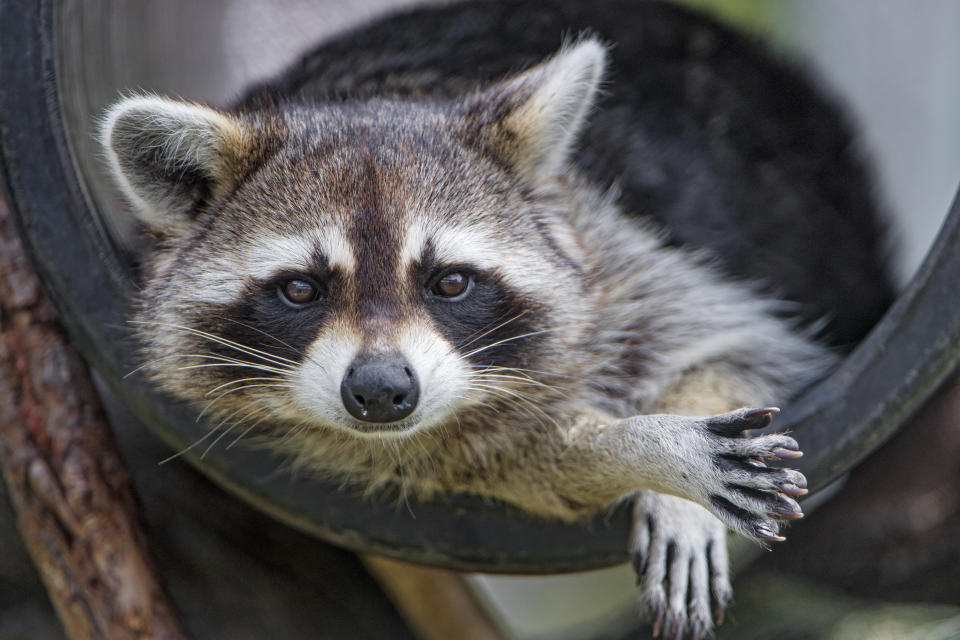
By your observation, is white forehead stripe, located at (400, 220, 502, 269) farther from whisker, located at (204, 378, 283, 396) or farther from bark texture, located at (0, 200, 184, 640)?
bark texture, located at (0, 200, 184, 640)

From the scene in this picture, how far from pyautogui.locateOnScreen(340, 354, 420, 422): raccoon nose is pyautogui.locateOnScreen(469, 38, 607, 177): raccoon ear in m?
0.66

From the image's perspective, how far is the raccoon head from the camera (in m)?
2.03

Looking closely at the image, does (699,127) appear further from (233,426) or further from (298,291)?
(233,426)

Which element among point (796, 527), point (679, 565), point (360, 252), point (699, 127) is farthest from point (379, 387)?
point (796, 527)

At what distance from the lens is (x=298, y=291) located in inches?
82.0

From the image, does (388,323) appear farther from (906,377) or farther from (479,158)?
(906,377)

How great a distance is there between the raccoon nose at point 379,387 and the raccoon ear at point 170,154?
619 mm

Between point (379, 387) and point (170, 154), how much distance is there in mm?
751

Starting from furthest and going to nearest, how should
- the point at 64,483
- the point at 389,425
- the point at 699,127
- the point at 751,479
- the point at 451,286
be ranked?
the point at 699,127, the point at 64,483, the point at 451,286, the point at 389,425, the point at 751,479

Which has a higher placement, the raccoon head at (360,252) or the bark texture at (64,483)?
the raccoon head at (360,252)

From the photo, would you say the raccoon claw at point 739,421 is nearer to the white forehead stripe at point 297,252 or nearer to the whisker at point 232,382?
the white forehead stripe at point 297,252

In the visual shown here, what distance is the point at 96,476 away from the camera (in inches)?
97.0

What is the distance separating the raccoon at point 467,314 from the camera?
201cm

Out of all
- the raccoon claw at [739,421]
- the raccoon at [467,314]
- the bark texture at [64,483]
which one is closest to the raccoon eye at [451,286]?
the raccoon at [467,314]
